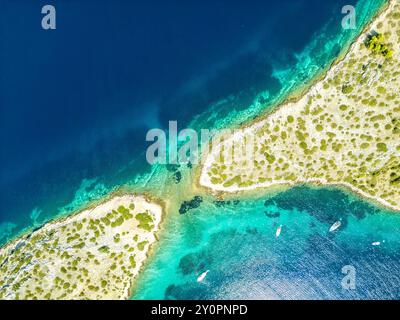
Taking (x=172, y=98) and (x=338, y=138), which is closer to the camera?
(x=338, y=138)

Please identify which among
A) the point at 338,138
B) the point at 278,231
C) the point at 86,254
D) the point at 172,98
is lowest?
the point at 278,231

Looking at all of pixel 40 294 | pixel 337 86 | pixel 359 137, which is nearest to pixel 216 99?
pixel 337 86

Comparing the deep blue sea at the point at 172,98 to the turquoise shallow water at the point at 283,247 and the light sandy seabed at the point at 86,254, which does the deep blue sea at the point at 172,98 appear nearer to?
the turquoise shallow water at the point at 283,247

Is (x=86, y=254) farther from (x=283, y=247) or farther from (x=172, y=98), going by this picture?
(x=283, y=247)

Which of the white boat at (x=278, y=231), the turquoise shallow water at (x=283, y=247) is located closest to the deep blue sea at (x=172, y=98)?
the turquoise shallow water at (x=283, y=247)

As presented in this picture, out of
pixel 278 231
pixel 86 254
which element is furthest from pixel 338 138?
pixel 86 254
